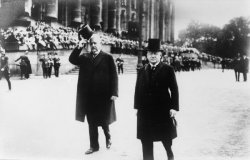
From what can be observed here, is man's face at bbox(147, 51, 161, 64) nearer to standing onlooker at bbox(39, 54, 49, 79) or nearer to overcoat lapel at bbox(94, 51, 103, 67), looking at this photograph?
overcoat lapel at bbox(94, 51, 103, 67)

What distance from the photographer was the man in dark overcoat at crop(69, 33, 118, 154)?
724 cm

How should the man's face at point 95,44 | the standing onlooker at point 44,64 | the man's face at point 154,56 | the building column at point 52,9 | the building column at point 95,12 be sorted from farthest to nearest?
the building column at point 95,12
the building column at point 52,9
the standing onlooker at point 44,64
the man's face at point 95,44
the man's face at point 154,56

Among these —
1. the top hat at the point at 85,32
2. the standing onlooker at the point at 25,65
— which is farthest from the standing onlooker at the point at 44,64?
the top hat at the point at 85,32

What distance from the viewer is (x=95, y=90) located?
7242 mm

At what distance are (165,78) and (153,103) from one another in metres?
0.37

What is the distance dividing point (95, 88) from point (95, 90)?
30 mm

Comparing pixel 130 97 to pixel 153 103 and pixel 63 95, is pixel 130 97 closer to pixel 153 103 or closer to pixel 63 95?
pixel 63 95

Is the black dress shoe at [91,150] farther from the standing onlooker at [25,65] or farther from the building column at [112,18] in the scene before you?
the building column at [112,18]

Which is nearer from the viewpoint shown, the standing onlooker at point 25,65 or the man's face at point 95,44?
the man's face at point 95,44

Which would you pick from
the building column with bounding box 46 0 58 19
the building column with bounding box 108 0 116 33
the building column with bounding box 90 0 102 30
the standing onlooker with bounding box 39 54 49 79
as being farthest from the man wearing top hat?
the building column with bounding box 108 0 116 33

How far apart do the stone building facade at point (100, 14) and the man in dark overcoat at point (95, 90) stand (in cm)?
1045

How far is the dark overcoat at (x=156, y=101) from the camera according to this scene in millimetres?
6273

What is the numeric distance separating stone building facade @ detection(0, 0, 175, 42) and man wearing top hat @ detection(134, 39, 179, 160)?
11.3m

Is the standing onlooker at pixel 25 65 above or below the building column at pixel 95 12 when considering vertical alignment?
below
